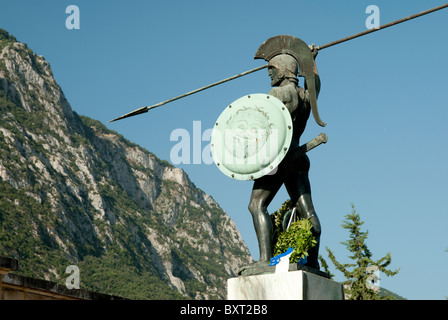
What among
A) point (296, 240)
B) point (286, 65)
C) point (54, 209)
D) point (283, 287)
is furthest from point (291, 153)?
point (54, 209)

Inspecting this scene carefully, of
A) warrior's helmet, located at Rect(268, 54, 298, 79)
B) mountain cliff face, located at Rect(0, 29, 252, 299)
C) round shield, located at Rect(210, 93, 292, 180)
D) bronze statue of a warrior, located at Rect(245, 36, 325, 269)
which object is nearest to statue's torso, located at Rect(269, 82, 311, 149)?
bronze statue of a warrior, located at Rect(245, 36, 325, 269)

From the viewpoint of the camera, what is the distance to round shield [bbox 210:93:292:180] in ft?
29.3

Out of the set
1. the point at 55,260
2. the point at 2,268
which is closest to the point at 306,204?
the point at 2,268

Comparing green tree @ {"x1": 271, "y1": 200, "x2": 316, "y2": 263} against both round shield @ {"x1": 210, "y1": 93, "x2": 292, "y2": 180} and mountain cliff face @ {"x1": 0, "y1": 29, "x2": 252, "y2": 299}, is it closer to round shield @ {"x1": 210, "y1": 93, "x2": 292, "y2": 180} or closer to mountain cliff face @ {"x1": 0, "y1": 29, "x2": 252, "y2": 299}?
round shield @ {"x1": 210, "y1": 93, "x2": 292, "y2": 180}

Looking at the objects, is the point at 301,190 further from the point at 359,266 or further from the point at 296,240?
the point at 359,266

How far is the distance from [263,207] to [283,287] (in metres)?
1.30

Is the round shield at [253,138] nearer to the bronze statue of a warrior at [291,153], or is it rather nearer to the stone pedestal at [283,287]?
the bronze statue of a warrior at [291,153]

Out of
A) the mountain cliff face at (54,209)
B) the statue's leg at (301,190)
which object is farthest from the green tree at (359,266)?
the mountain cliff face at (54,209)

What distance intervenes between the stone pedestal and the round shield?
129cm

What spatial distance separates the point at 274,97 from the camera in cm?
920

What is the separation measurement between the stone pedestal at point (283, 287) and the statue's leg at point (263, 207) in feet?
1.72

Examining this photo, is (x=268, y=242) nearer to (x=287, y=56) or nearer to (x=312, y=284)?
(x=312, y=284)

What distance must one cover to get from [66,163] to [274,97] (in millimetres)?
180057

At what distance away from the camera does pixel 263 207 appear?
30.8ft
